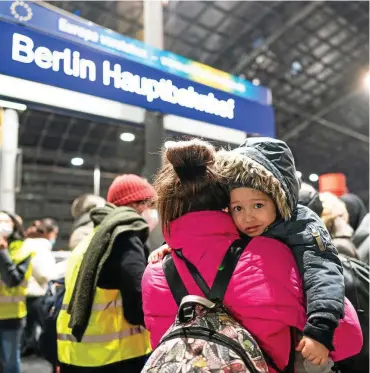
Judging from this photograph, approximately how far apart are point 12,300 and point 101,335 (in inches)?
63.0

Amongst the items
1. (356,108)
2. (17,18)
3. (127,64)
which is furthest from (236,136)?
(356,108)

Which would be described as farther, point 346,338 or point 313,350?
point 346,338

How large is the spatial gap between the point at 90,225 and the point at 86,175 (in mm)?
12975

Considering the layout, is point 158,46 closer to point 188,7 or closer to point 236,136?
point 236,136

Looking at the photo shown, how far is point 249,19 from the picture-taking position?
13555 mm

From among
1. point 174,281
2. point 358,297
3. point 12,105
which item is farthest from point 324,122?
point 174,281

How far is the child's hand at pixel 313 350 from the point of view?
105cm

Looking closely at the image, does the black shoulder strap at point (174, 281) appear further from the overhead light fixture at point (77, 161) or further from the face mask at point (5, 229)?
the overhead light fixture at point (77, 161)

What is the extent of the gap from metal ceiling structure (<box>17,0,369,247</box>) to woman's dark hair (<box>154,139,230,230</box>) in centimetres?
1091

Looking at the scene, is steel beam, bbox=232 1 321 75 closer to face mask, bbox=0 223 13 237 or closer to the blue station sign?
the blue station sign

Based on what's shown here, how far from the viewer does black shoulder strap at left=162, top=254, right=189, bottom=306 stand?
1129 mm

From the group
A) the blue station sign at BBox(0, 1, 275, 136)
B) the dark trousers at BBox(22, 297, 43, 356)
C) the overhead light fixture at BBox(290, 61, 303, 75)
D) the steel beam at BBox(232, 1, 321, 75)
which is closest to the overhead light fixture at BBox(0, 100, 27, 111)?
the blue station sign at BBox(0, 1, 275, 136)

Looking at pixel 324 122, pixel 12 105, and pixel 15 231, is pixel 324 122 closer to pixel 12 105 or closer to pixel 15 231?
pixel 15 231

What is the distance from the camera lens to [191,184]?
1213 mm
